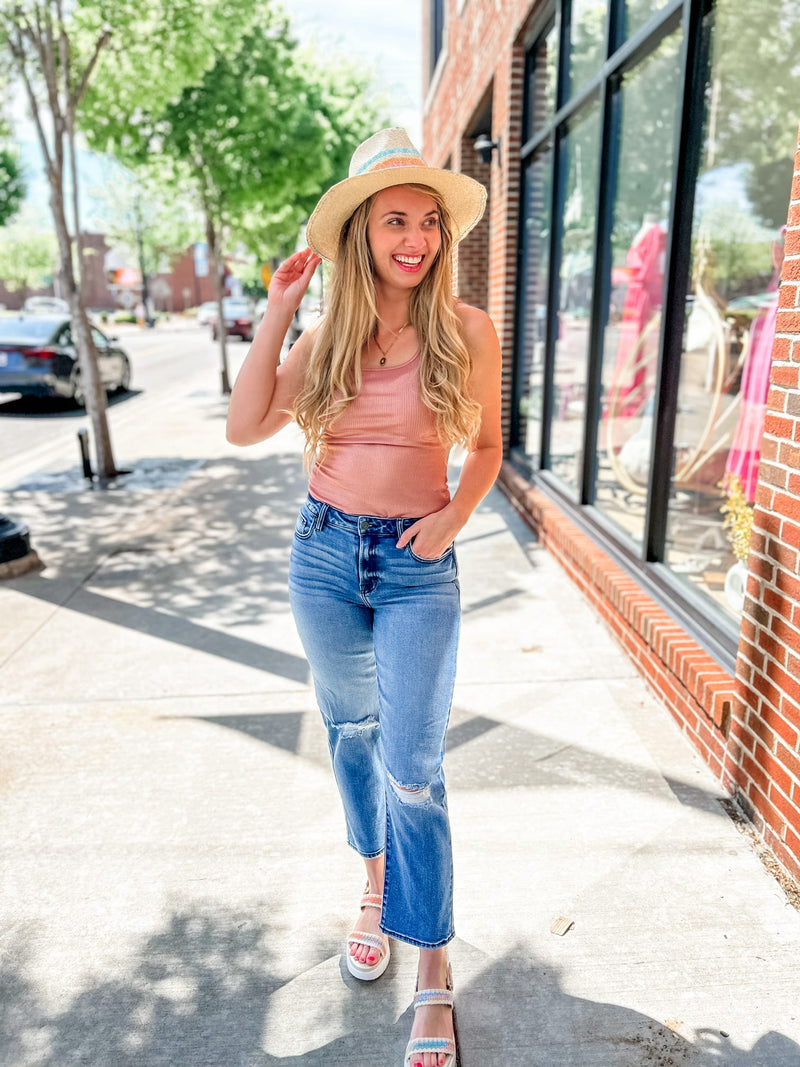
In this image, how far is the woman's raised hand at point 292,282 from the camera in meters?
2.17

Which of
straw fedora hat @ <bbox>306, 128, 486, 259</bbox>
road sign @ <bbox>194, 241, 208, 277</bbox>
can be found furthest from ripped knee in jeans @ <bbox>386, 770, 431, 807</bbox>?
road sign @ <bbox>194, 241, 208, 277</bbox>

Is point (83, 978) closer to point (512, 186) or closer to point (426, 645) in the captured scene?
point (426, 645)

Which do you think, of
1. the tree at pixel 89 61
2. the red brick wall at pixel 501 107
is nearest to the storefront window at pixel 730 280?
the red brick wall at pixel 501 107

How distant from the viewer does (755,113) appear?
689 cm

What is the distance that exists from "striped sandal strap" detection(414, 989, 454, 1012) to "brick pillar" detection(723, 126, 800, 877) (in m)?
1.14

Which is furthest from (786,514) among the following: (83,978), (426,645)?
(83,978)

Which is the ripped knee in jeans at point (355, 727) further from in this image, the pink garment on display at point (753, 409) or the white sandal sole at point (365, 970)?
the pink garment on display at point (753, 409)

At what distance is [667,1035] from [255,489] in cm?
682

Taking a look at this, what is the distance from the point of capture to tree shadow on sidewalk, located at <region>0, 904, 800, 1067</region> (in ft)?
6.84

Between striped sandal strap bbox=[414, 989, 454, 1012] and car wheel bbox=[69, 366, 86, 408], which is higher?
car wheel bbox=[69, 366, 86, 408]

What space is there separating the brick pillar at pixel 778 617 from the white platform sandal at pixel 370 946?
123cm

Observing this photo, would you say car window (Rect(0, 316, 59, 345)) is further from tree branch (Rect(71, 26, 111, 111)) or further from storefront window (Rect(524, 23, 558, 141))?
storefront window (Rect(524, 23, 558, 141))

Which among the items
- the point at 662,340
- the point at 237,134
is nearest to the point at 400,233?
the point at 662,340

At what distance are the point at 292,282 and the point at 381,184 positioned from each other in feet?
1.04
